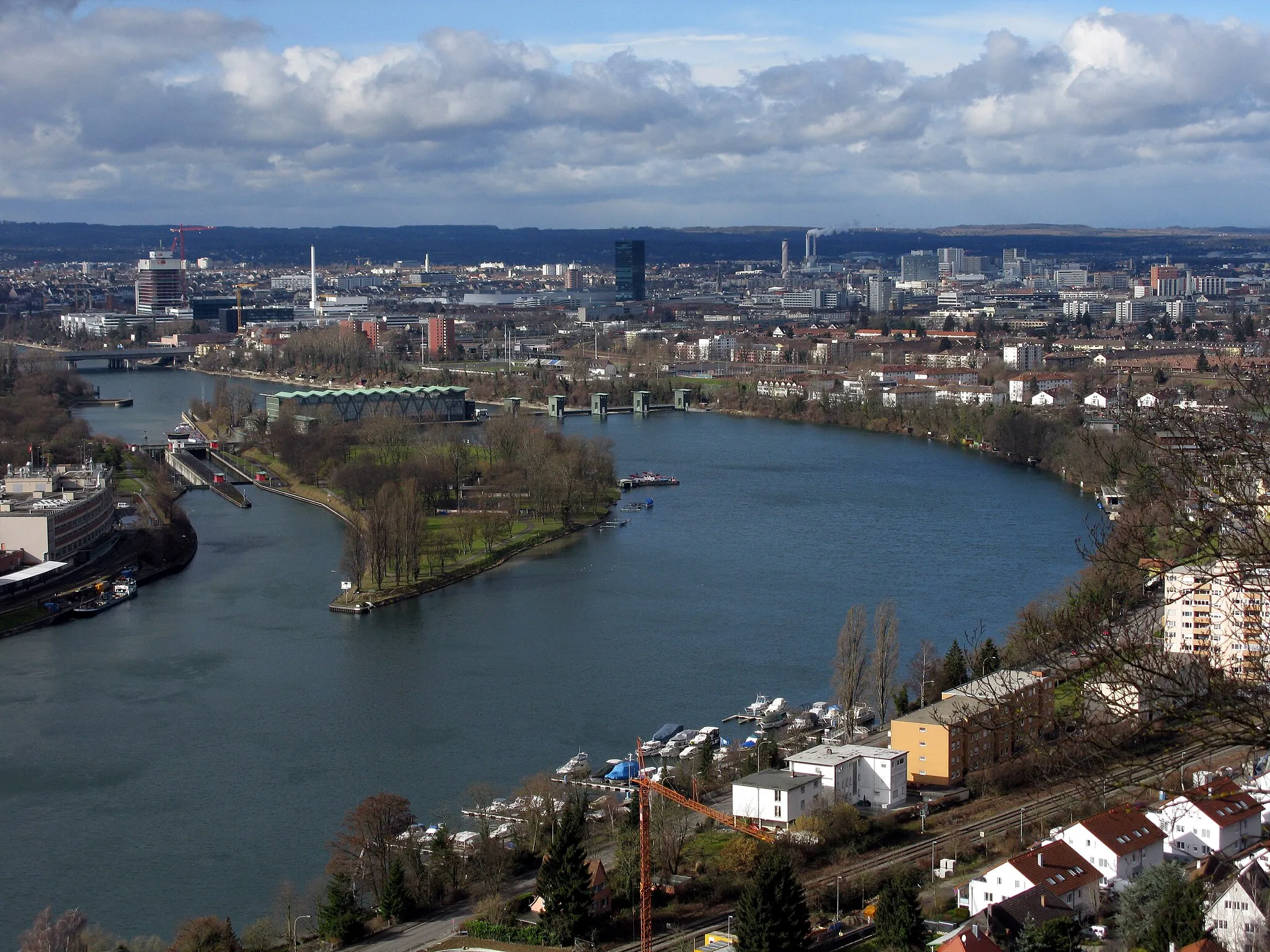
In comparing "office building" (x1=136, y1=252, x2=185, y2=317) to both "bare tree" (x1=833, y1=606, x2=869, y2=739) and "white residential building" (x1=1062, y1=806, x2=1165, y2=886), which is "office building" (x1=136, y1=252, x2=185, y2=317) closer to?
"bare tree" (x1=833, y1=606, x2=869, y2=739)

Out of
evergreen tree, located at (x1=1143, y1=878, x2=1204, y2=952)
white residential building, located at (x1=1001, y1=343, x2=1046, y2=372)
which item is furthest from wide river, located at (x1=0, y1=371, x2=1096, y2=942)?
white residential building, located at (x1=1001, y1=343, x2=1046, y2=372)

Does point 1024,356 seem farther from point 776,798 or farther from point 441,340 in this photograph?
point 776,798

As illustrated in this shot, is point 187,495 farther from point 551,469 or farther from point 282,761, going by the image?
point 282,761

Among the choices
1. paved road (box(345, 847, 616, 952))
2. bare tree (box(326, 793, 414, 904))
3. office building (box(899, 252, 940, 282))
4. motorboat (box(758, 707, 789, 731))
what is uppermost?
office building (box(899, 252, 940, 282))

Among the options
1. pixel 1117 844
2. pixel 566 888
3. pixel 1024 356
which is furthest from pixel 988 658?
pixel 1024 356

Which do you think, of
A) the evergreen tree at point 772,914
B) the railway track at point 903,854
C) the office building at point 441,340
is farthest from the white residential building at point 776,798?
the office building at point 441,340

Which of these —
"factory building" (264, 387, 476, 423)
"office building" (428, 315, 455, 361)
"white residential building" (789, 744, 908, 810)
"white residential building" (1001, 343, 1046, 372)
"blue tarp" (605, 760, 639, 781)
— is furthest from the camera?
"office building" (428, 315, 455, 361)

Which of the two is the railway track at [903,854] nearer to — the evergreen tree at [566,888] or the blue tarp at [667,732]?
the evergreen tree at [566,888]
